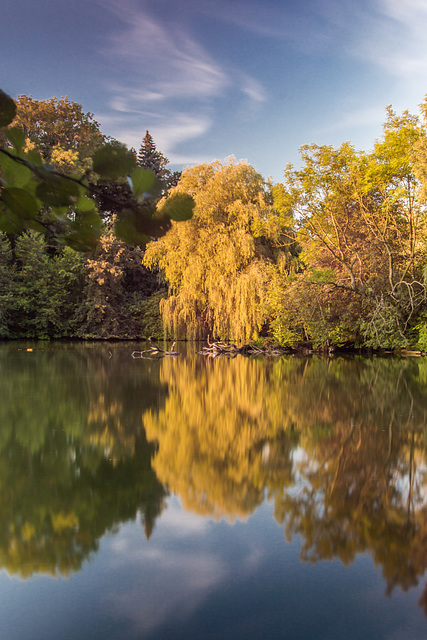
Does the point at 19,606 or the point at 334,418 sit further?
the point at 334,418

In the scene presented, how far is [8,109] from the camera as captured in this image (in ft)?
3.47

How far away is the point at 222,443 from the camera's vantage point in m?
4.35

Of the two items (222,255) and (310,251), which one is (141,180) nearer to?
(310,251)

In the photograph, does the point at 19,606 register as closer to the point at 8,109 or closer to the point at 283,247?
the point at 8,109

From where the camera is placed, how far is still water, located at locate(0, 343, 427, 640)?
173 cm

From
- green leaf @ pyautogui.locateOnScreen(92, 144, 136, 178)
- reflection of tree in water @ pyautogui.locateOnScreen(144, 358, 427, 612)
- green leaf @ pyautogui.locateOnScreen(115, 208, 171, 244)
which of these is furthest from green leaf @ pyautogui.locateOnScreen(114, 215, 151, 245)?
reflection of tree in water @ pyautogui.locateOnScreen(144, 358, 427, 612)

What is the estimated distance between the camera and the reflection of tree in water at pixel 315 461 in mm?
2389

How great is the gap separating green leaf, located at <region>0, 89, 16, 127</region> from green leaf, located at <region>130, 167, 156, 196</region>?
0.27m

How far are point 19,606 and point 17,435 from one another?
293 cm

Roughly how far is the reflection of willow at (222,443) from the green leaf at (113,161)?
2089 mm

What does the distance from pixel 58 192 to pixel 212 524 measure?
198 centimetres

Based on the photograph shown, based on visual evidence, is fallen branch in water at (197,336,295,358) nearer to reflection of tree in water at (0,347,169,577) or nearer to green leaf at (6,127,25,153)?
reflection of tree in water at (0,347,169,577)

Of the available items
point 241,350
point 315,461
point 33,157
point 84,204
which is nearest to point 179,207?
point 84,204

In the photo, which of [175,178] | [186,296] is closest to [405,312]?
[186,296]
